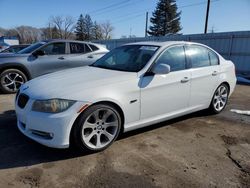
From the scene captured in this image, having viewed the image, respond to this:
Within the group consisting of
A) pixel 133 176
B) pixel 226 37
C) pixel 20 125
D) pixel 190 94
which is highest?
pixel 226 37

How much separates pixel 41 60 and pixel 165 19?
160 ft

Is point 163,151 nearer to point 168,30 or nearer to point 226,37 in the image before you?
point 226,37

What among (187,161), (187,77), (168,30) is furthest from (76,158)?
(168,30)

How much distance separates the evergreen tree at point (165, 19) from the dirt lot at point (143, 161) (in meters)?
51.1

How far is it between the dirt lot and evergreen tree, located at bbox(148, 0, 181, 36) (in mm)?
51114

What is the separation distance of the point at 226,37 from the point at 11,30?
94.9m

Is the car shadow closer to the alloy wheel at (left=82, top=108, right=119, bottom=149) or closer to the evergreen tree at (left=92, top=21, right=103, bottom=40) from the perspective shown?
the alloy wheel at (left=82, top=108, right=119, bottom=149)

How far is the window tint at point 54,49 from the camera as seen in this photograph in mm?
7785

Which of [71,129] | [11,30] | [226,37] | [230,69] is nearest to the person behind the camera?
[71,129]

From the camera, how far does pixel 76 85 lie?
3.47 m

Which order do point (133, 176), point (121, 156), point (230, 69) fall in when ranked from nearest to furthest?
point (133, 176) → point (121, 156) → point (230, 69)

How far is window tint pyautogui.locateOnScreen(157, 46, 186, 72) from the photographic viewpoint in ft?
14.1

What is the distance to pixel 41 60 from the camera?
24.8 feet

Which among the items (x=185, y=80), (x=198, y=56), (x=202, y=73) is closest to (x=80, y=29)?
(x=198, y=56)
